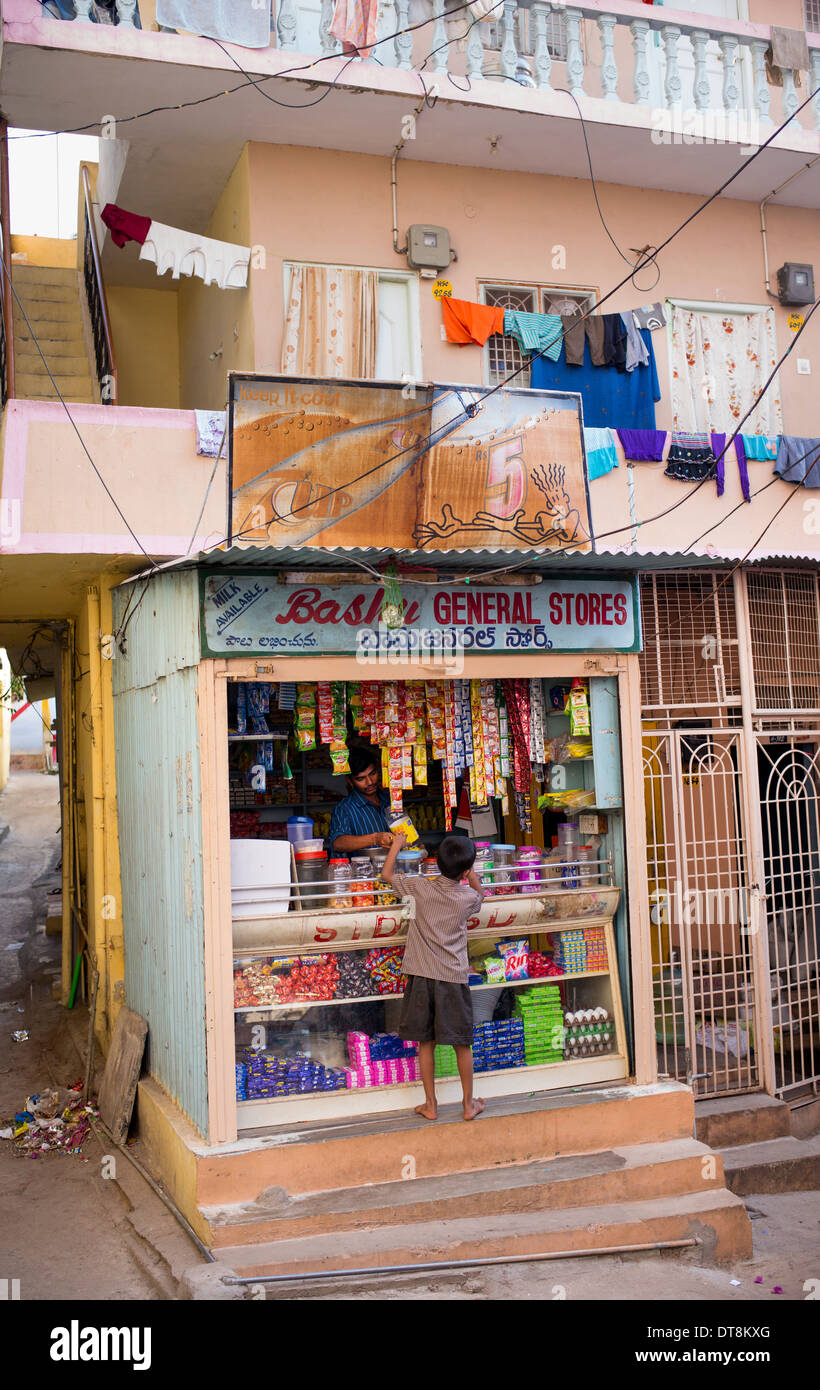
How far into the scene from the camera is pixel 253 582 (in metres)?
5.98

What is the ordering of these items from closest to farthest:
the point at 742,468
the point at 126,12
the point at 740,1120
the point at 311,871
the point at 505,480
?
the point at 311,871 → the point at 505,480 → the point at 126,12 → the point at 740,1120 → the point at 742,468

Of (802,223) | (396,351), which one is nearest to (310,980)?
(396,351)

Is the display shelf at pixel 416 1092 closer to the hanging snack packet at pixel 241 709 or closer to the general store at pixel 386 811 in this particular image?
the general store at pixel 386 811

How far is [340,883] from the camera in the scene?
20.8ft

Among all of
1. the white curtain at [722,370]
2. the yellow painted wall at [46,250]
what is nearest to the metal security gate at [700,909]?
the white curtain at [722,370]

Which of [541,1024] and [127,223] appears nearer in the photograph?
[541,1024]

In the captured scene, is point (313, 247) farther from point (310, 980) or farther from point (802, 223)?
point (310, 980)

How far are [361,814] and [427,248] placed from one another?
15.9ft

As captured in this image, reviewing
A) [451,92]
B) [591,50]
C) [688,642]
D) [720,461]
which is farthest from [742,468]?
[591,50]

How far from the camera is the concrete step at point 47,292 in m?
10.8

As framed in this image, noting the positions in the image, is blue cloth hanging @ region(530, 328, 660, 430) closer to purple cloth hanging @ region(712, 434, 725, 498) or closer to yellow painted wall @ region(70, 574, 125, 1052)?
purple cloth hanging @ region(712, 434, 725, 498)

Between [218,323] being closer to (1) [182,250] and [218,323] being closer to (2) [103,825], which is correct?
(1) [182,250]

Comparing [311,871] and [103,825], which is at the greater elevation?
[103,825]

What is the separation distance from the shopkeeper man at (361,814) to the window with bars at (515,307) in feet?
12.6
